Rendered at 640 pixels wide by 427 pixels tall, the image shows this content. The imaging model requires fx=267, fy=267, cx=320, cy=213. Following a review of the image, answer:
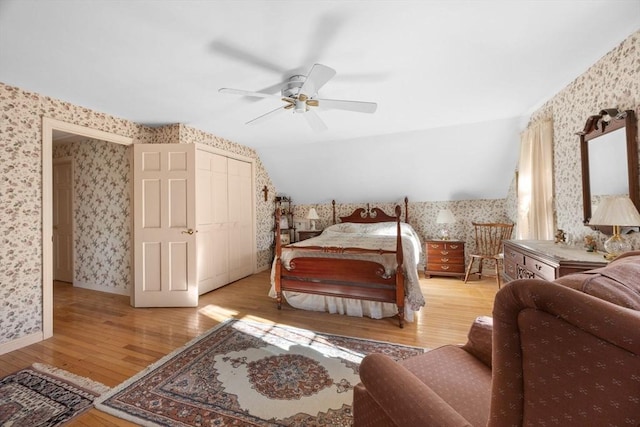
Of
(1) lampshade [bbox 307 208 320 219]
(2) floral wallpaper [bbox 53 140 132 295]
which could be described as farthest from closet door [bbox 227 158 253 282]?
(2) floral wallpaper [bbox 53 140 132 295]

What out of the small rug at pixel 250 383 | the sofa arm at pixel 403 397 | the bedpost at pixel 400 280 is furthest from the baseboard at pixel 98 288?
the sofa arm at pixel 403 397

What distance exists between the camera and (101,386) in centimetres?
190

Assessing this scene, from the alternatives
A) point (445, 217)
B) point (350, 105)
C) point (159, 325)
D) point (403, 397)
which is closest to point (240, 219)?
point (159, 325)

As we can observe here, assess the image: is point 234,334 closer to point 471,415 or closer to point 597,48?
point 471,415

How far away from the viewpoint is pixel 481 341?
140cm

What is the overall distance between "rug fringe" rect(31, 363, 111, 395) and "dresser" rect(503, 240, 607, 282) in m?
3.33

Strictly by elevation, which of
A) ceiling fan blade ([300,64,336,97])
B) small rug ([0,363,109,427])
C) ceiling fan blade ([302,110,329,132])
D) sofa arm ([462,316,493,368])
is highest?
ceiling fan blade ([300,64,336,97])

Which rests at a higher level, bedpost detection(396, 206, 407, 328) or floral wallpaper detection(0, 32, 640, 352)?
floral wallpaper detection(0, 32, 640, 352)

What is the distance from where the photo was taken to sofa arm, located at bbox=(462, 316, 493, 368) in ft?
4.45

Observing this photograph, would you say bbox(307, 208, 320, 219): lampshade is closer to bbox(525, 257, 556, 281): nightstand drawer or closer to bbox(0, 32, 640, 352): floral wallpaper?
bbox(0, 32, 640, 352): floral wallpaper

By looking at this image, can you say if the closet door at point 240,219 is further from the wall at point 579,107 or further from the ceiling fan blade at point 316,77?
the wall at point 579,107

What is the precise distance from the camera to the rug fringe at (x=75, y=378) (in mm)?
1866

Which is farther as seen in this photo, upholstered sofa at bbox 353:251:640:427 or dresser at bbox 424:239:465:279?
dresser at bbox 424:239:465:279

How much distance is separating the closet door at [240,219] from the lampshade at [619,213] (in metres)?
4.40
